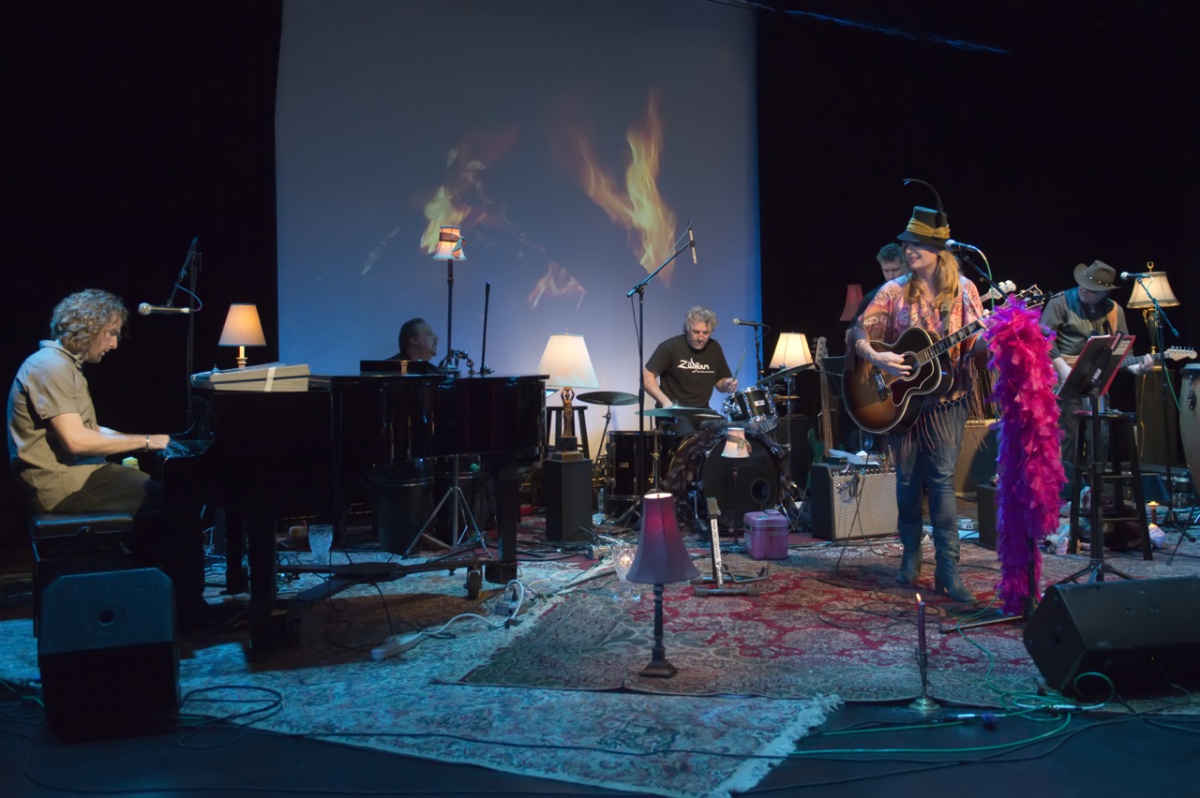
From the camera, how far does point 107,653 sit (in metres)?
2.84

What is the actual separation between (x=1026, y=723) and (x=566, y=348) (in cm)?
409

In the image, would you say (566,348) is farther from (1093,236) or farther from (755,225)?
(1093,236)

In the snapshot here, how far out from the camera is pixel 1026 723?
2746mm

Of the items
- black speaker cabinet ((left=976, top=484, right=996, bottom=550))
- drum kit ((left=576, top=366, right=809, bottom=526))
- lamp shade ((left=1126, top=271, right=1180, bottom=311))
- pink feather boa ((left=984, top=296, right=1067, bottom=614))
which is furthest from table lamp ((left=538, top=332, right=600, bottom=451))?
lamp shade ((left=1126, top=271, right=1180, bottom=311))

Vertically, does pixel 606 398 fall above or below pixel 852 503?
above

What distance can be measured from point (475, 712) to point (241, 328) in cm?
381

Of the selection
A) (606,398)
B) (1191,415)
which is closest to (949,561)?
(1191,415)

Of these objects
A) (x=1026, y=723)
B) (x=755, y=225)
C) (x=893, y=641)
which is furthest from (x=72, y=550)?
(x=755, y=225)

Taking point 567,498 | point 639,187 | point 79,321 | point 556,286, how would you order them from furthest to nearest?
point 639,187, point 556,286, point 567,498, point 79,321

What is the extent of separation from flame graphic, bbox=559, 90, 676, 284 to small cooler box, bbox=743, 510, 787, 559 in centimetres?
331

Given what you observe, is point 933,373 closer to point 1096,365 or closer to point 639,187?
Answer: point 1096,365

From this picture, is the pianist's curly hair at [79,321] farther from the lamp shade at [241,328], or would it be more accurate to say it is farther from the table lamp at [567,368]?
the table lamp at [567,368]

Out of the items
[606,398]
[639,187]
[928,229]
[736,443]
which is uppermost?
[639,187]

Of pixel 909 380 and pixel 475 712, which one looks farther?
pixel 909 380
